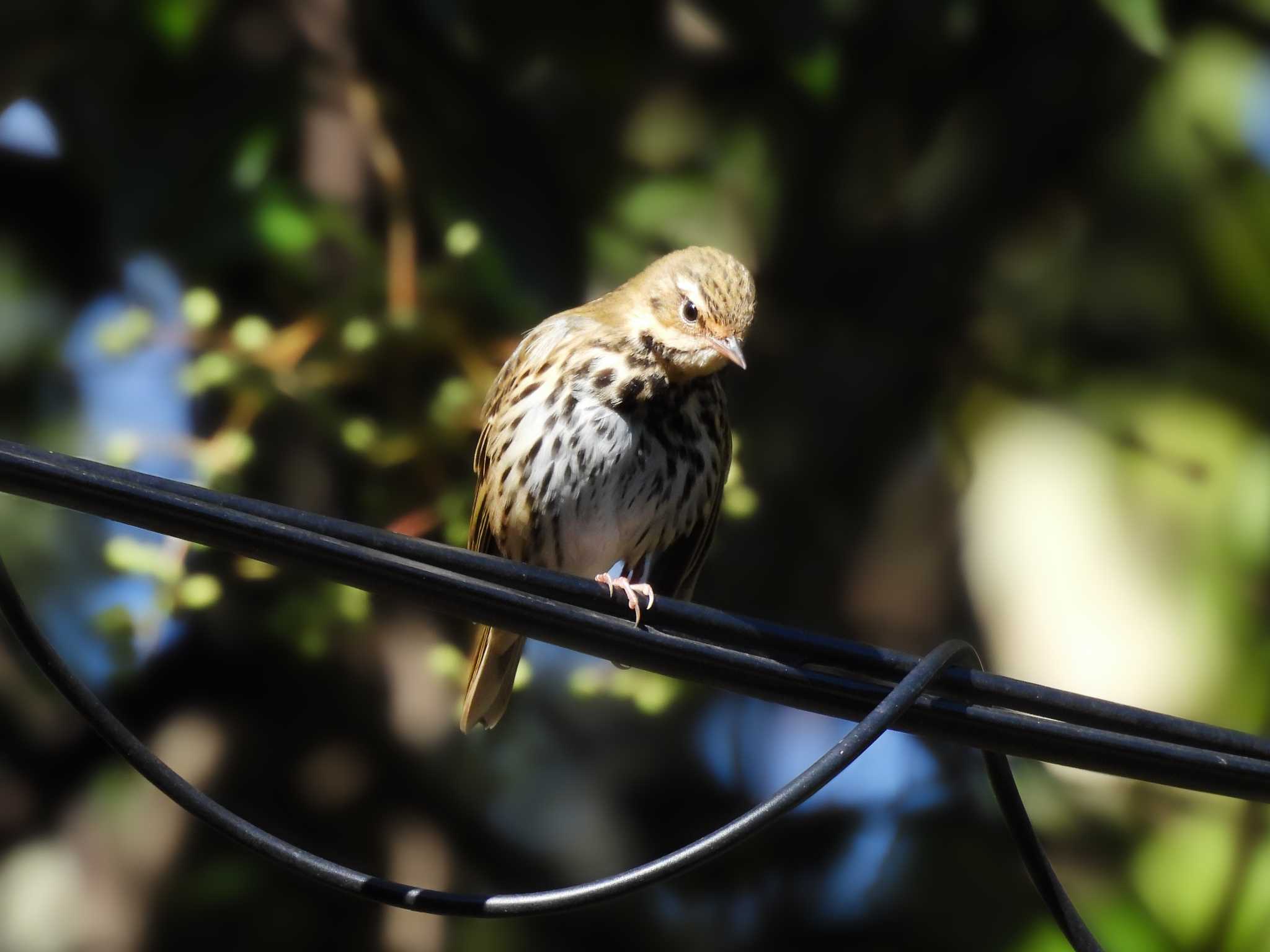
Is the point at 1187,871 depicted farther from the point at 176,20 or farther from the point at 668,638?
the point at 176,20

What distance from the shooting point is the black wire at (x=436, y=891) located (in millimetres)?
2193

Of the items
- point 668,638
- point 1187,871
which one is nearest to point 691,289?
point 668,638

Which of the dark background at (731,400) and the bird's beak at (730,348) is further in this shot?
the dark background at (731,400)

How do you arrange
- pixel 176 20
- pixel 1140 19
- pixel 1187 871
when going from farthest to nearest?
pixel 1187 871
pixel 1140 19
pixel 176 20

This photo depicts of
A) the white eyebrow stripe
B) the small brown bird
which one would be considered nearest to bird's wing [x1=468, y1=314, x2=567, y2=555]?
the small brown bird

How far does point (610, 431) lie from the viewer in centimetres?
388

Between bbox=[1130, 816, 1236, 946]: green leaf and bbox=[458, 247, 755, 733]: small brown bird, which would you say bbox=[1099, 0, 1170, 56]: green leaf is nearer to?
bbox=[458, 247, 755, 733]: small brown bird

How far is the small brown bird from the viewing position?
12.7 feet

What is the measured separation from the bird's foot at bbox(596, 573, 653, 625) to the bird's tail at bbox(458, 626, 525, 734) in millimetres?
493

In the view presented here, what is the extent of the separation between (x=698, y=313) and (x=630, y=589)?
3.59 feet

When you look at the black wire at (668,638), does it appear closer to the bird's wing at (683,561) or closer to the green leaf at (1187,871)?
the bird's wing at (683,561)

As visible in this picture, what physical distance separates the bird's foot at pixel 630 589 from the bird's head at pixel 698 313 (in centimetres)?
60

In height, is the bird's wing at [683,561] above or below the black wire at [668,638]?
above

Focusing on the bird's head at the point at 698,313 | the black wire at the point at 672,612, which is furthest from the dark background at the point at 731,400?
the black wire at the point at 672,612
